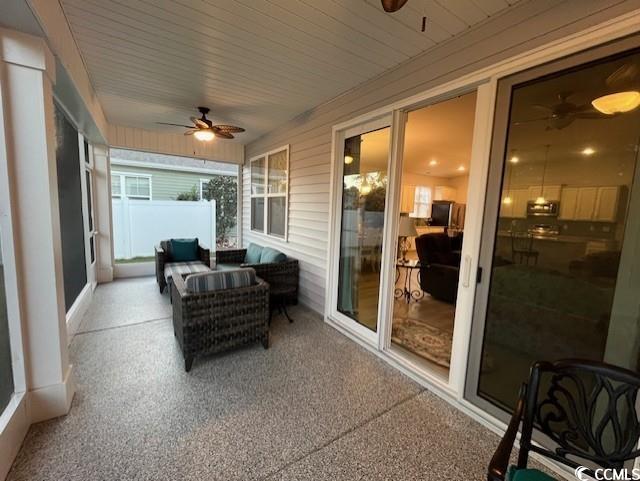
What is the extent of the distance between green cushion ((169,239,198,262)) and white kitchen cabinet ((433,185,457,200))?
270 inches

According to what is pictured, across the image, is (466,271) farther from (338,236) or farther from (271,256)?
(271,256)

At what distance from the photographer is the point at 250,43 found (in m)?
2.27

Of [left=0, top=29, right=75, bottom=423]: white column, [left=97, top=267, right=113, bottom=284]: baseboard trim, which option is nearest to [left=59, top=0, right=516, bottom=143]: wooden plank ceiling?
[left=0, top=29, right=75, bottom=423]: white column

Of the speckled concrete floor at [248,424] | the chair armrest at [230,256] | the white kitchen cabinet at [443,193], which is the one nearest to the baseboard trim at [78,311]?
the speckled concrete floor at [248,424]

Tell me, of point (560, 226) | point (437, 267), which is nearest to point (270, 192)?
point (437, 267)

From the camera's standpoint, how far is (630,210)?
4.55ft

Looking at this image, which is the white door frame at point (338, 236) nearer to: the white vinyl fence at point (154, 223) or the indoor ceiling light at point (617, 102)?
the indoor ceiling light at point (617, 102)

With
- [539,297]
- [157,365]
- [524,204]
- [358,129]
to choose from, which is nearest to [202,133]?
[358,129]

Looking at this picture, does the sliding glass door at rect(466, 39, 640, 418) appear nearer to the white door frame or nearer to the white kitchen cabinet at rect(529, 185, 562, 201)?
the white kitchen cabinet at rect(529, 185, 562, 201)

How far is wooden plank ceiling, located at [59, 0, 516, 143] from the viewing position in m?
1.85

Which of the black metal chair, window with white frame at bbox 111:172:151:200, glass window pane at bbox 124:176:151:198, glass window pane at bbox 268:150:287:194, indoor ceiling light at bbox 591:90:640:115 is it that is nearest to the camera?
the black metal chair

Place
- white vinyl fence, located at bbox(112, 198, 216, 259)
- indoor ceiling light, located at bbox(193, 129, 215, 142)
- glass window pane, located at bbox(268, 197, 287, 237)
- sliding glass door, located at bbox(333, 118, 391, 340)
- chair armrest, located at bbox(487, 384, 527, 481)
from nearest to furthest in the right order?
chair armrest, located at bbox(487, 384, 527, 481)
sliding glass door, located at bbox(333, 118, 391, 340)
indoor ceiling light, located at bbox(193, 129, 215, 142)
glass window pane, located at bbox(268, 197, 287, 237)
white vinyl fence, located at bbox(112, 198, 216, 259)

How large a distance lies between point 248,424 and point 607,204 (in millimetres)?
2524

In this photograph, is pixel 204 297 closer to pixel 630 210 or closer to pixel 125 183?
pixel 630 210
